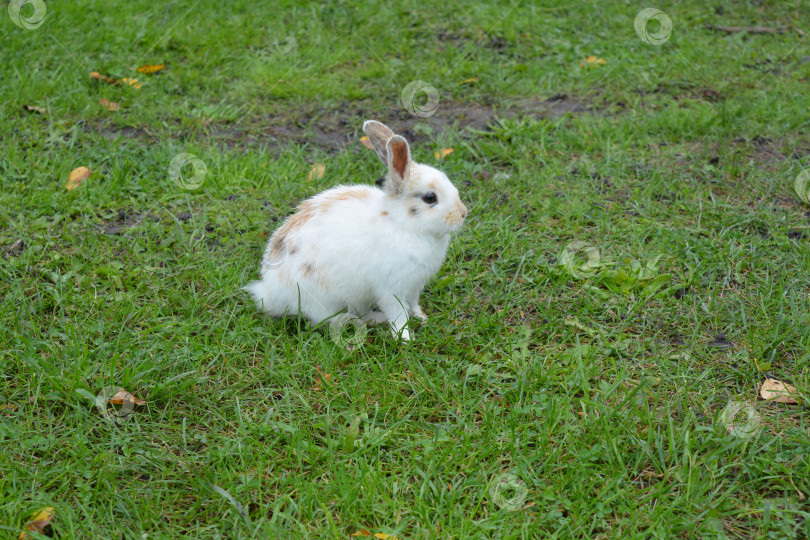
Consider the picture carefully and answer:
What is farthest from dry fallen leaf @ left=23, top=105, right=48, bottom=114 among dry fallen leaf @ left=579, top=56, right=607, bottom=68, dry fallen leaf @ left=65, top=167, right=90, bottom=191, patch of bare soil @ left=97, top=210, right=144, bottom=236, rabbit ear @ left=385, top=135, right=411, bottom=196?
dry fallen leaf @ left=579, top=56, right=607, bottom=68

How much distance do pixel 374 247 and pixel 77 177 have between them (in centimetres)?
223

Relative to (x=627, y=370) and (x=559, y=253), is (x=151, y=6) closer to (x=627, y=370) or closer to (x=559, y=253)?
(x=559, y=253)

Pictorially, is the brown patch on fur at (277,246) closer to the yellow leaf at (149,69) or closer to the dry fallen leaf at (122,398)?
the dry fallen leaf at (122,398)

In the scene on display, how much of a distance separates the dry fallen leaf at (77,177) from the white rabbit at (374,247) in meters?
1.72

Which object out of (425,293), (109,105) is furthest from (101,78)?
(425,293)

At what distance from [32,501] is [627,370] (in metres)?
2.35

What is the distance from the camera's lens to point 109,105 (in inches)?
206

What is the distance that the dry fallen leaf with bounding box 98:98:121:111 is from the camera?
521cm

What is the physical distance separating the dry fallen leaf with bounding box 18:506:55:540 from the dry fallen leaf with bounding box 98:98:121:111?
338 cm

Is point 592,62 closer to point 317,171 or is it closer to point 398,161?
point 317,171

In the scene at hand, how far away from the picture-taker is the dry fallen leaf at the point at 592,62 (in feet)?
19.8

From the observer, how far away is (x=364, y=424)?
294 centimetres

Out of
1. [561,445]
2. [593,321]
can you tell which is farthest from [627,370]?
[561,445]

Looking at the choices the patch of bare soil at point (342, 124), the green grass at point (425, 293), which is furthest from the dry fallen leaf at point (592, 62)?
the patch of bare soil at point (342, 124)
